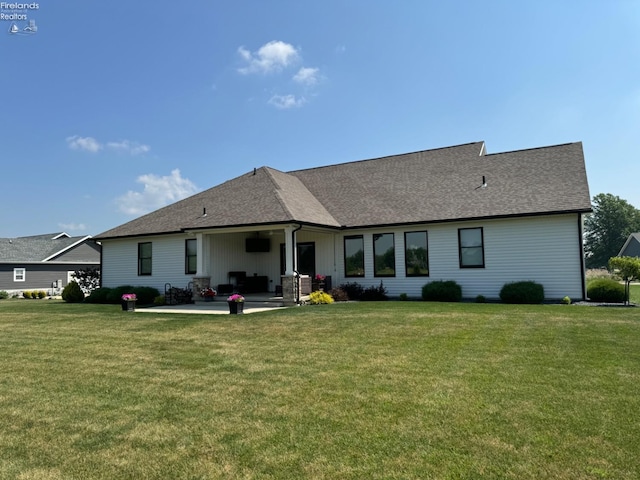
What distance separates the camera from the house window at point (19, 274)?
34781 millimetres

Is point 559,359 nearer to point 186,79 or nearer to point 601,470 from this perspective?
point 601,470

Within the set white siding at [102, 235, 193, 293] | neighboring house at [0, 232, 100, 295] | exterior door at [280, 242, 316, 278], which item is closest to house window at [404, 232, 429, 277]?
exterior door at [280, 242, 316, 278]

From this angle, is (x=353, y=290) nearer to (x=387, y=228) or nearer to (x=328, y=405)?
(x=387, y=228)

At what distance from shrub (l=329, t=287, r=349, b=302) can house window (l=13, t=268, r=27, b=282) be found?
30605 mm

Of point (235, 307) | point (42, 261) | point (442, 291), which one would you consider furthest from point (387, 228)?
point (42, 261)

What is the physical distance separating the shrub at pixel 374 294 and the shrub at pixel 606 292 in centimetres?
727

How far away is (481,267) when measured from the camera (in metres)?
16.4

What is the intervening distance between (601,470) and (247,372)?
14.3 feet

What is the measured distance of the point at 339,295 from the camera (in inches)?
672

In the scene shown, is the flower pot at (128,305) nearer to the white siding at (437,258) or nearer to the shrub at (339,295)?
the white siding at (437,258)

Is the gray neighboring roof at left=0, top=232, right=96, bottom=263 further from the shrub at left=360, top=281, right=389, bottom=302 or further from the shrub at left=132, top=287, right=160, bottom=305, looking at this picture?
the shrub at left=360, top=281, right=389, bottom=302

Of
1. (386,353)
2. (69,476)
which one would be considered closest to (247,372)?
(386,353)

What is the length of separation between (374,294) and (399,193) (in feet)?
16.8

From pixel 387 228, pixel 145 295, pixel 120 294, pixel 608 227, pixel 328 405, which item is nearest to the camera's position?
pixel 328 405
